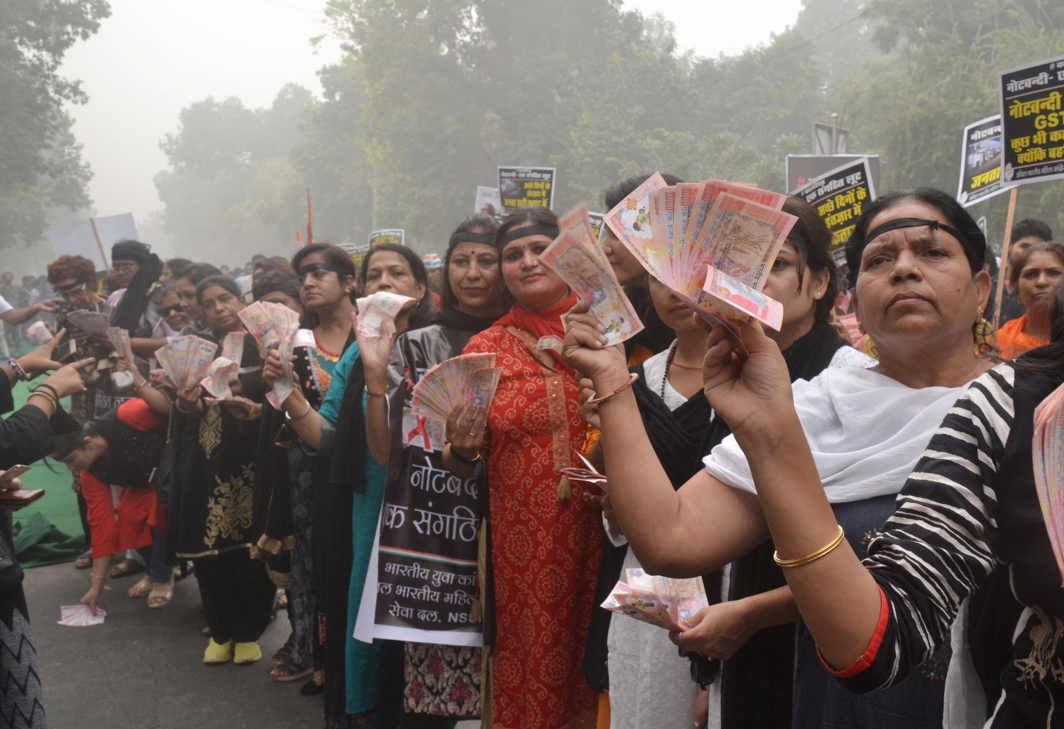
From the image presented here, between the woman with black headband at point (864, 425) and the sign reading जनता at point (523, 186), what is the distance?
7.14 metres


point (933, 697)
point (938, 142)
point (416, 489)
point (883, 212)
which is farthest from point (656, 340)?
point (938, 142)

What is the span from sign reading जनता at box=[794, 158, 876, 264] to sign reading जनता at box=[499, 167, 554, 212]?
4750 mm

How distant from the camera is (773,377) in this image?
1.10 meters

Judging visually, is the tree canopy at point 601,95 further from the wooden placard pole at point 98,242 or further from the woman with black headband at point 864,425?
the woman with black headband at point 864,425

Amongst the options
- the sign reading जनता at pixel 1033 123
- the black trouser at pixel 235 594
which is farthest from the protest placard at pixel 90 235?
the sign reading जनता at pixel 1033 123

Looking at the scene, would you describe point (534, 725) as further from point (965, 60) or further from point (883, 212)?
point (965, 60)

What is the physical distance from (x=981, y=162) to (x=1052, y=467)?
558 cm

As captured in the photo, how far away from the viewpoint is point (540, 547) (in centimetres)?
254

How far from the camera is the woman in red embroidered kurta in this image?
2527 mm

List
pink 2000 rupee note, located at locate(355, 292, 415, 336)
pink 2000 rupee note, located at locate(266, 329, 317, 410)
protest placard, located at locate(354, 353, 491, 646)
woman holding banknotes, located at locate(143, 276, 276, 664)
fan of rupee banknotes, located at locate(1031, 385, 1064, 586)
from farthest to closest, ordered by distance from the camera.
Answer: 1. woman holding banknotes, located at locate(143, 276, 276, 664)
2. pink 2000 rupee note, located at locate(266, 329, 317, 410)
3. pink 2000 rupee note, located at locate(355, 292, 415, 336)
4. protest placard, located at locate(354, 353, 491, 646)
5. fan of rupee banknotes, located at locate(1031, 385, 1064, 586)

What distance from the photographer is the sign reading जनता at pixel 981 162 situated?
5539 mm

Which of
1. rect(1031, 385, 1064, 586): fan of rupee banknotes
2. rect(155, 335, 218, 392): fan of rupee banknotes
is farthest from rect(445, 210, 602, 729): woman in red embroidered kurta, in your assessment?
rect(155, 335, 218, 392): fan of rupee banknotes

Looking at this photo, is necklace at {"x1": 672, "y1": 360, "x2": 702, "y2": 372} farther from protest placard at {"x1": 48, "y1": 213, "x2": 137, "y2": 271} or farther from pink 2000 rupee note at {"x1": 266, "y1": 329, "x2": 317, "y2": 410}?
protest placard at {"x1": 48, "y1": 213, "x2": 137, "y2": 271}

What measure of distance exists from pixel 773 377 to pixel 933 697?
75 cm
